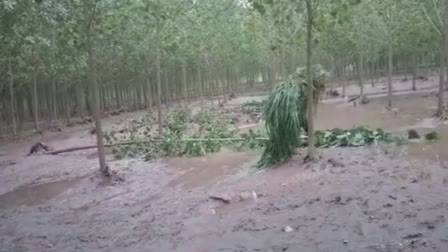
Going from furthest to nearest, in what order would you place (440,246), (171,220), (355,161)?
1. (355,161)
2. (171,220)
3. (440,246)

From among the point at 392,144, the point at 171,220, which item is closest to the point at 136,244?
the point at 171,220

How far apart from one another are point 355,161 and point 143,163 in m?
6.25

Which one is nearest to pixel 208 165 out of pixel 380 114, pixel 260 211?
pixel 260 211

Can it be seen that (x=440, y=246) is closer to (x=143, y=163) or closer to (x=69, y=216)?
(x=69, y=216)

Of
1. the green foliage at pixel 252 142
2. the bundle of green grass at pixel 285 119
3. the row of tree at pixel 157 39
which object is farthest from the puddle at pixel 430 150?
the green foliage at pixel 252 142

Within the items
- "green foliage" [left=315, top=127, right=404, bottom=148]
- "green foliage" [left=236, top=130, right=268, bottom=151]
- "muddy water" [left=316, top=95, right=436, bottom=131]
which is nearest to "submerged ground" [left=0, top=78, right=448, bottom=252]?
"green foliage" [left=236, top=130, right=268, bottom=151]

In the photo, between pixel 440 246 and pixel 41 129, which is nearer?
pixel 440 246

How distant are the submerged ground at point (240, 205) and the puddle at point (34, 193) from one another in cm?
3

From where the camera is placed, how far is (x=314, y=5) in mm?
11641

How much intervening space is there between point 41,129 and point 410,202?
26678 mm

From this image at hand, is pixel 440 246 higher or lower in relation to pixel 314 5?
lower

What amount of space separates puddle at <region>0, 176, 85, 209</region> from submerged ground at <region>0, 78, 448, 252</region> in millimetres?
29

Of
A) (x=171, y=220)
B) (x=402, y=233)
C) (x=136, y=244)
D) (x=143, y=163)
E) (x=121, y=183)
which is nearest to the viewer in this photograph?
(x=402, y=233)

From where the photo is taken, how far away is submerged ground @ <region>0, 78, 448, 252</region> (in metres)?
7.29
